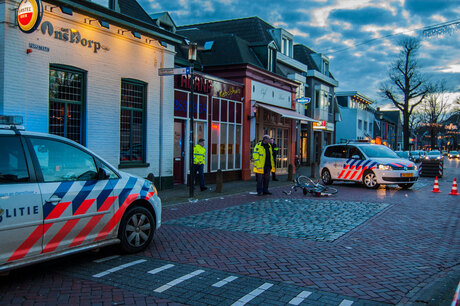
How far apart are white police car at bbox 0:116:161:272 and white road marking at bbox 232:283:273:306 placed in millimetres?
2219

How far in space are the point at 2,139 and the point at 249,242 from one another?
13.1 feet

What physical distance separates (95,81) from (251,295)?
9361mm

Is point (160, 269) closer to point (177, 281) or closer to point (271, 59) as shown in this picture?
point (177, 281)

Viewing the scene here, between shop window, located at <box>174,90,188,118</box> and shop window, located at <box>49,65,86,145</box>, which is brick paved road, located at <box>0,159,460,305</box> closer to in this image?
shop window, located at <box>49,65,86,145</box>

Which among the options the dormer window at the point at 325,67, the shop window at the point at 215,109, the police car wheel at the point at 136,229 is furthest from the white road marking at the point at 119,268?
the dormer window at the point at 325,67

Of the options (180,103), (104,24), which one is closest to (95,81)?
(104,24)

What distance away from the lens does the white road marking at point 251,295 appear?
14.4 ft

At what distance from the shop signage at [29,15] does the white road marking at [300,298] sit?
26.3 ft

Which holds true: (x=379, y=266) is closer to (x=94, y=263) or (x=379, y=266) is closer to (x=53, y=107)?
(x=94, y=263)

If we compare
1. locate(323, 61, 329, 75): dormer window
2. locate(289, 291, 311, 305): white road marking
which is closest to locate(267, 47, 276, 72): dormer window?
locate(323, 61, 329, 75): dormer window

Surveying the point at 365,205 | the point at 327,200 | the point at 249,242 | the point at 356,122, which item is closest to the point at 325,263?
the point at 249,242

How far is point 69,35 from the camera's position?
1142 cm

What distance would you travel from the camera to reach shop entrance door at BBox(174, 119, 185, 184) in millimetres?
16109

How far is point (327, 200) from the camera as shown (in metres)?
12.7
